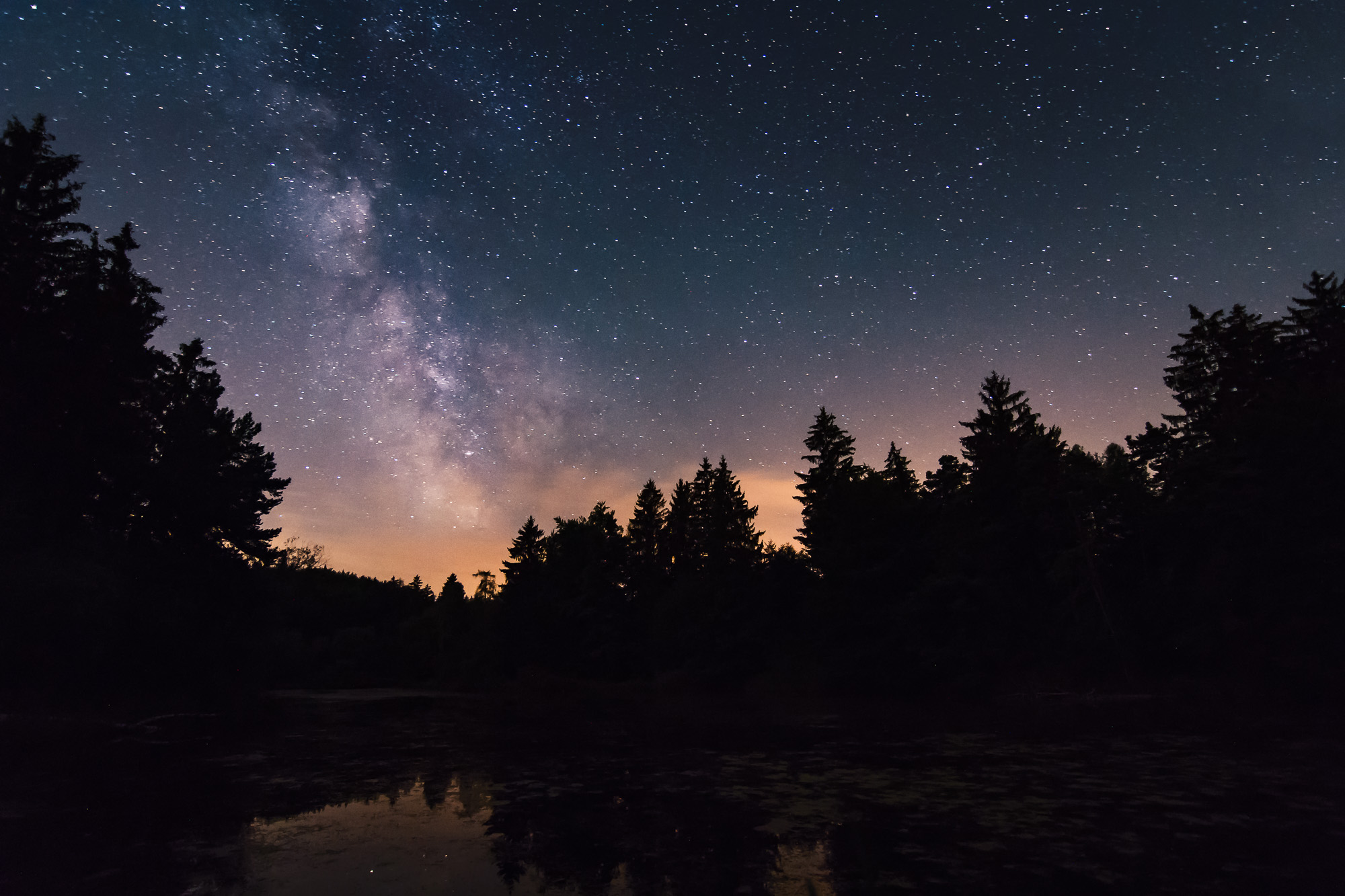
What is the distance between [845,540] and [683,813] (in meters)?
41.1

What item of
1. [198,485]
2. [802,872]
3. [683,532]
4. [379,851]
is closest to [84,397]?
[198,485]

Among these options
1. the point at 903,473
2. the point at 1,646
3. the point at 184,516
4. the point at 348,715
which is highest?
the point at 903,473

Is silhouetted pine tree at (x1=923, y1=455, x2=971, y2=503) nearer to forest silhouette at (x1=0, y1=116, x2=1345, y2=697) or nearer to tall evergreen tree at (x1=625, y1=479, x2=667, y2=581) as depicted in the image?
forest silhouette at (x1=0, y1=116, x2=1345, y2=697)

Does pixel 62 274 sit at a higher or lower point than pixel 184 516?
higher

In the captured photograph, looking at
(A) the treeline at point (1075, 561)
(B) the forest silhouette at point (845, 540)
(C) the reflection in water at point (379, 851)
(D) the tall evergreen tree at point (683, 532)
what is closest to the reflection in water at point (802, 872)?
(C) the reflection in water at point (379, 851)

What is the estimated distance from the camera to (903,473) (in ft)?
254

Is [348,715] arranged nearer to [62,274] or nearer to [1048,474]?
[62,274]

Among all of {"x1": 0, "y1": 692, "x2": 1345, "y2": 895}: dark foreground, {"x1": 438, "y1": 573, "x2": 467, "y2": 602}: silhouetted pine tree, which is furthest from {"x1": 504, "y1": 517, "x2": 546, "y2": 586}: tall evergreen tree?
{"x1": 0, "y1": 692, "x2": 1345, "y2": 895}: dark foreground

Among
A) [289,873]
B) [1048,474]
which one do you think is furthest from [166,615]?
[1048,474]

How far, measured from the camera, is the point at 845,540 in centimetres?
5028

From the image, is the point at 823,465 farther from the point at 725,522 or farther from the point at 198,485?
the point at 198,485

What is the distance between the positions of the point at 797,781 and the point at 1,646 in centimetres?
2939

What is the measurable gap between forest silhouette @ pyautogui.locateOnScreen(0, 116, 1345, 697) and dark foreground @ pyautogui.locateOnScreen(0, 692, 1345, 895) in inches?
329

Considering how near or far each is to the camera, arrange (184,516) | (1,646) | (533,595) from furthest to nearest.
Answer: (533,595) < (184,516) < (1,646)
